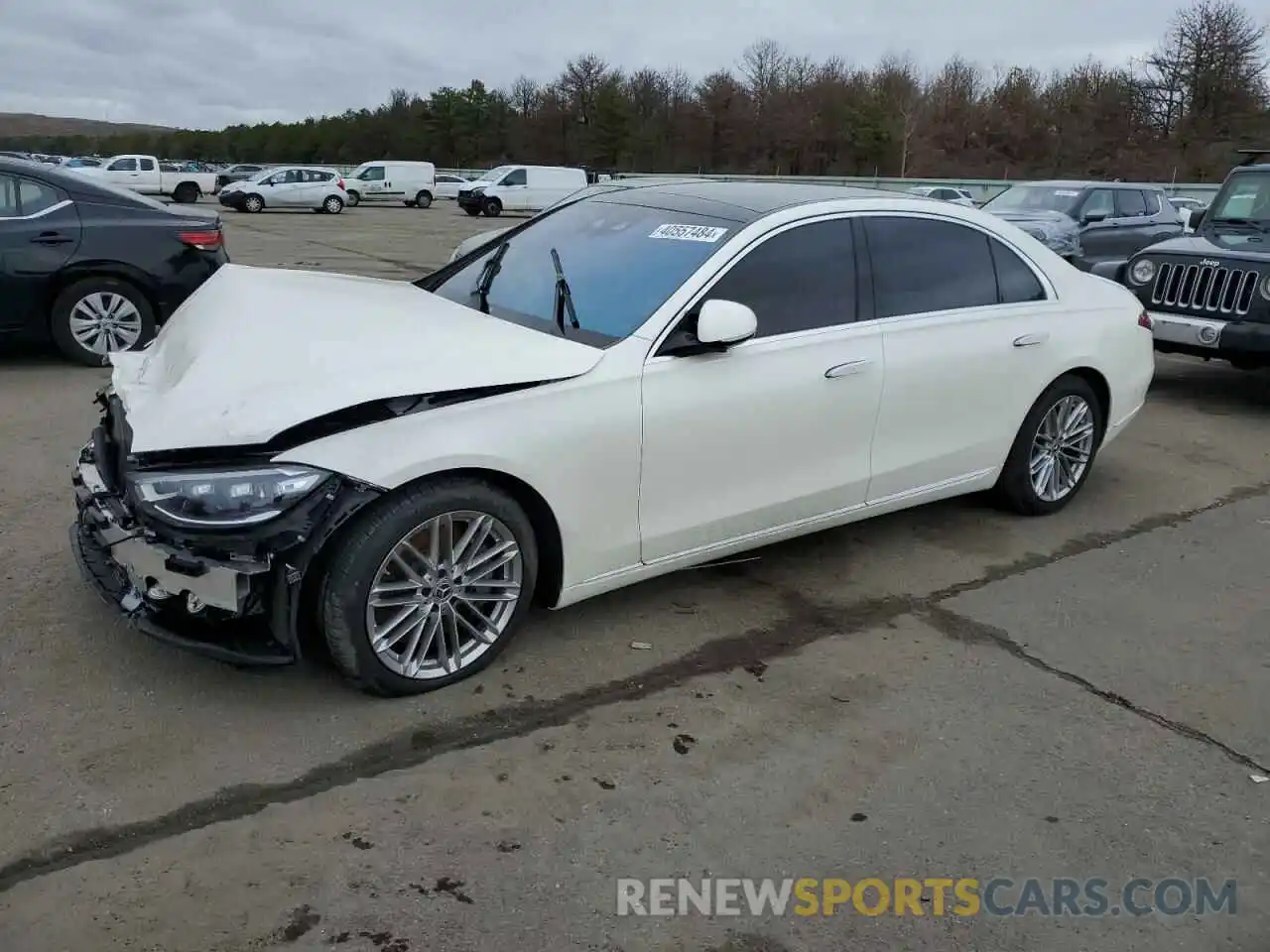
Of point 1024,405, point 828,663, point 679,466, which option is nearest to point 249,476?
point 679,466

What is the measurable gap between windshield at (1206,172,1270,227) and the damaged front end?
8716 millimetres

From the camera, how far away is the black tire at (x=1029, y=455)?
5219 mm

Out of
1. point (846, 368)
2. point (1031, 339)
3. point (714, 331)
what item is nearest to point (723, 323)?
point (714, 331)

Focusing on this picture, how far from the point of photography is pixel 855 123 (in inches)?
2655

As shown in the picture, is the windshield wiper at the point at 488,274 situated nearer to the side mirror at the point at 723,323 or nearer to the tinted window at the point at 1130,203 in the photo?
the side mirror at the point at 723,323

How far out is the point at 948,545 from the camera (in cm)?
510

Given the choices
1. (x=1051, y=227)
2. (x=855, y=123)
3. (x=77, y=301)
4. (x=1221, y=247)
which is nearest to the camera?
(x=77, y=301)

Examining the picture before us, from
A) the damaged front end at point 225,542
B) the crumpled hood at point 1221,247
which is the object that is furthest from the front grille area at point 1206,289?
the damaged front end at point 225,542

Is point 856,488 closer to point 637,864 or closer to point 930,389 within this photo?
point 930,389

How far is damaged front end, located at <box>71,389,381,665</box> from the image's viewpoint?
3.05 metres

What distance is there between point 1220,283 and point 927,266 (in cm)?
468

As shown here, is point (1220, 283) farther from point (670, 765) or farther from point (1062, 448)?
point (670, 765)

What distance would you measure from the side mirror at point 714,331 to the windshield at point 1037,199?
12423 millimetres

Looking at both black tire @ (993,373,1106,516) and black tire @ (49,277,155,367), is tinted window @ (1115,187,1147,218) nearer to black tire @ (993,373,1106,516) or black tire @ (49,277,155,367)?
black tire @ (993,373,1106,516)
